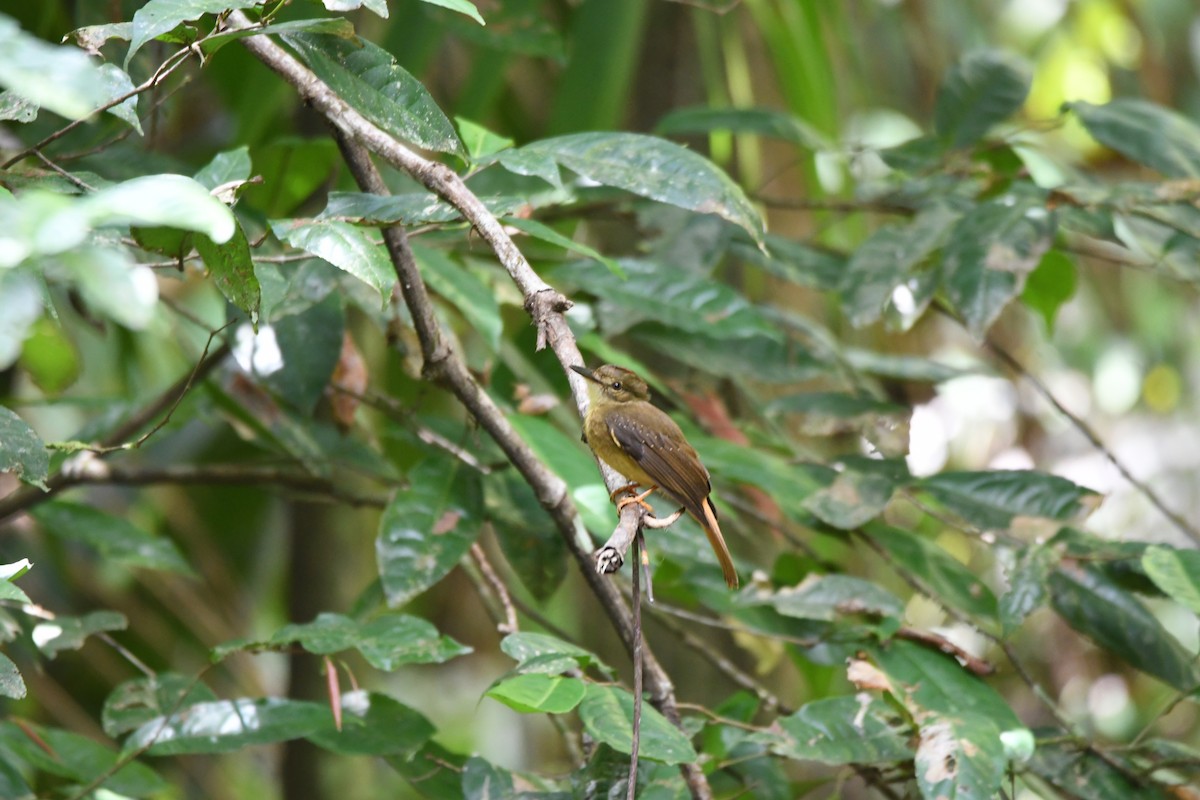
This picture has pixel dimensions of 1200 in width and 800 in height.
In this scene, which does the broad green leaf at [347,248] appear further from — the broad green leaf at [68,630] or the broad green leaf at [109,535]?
the broad green leaf at [109,535]

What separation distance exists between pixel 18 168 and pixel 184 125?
2977 millimetres

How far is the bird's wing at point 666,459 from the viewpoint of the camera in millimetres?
1894

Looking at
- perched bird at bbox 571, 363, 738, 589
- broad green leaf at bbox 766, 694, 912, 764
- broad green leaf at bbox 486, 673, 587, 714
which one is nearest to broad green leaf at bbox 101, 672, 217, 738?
broad green leaf at bbox 486, 673, 587, 714

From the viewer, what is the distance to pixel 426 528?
189 cm

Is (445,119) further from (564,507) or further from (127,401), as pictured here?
(127,401)

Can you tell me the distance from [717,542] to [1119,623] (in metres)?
0.72

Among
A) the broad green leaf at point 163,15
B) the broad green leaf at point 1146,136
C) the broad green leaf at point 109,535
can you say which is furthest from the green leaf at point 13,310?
the broad green leaf at point 1146,136

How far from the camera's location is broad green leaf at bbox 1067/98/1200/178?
234 centimetres

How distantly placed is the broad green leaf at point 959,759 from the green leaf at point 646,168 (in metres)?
0.72

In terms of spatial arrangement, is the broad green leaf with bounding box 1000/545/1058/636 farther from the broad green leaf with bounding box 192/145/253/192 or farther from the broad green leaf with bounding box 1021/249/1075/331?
the broad green leaf with bounding box 192/145/253/192

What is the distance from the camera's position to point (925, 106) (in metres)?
4.95

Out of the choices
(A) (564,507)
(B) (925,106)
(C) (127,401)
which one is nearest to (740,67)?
(B) (925,106)

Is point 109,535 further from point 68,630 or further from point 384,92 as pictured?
point 384,92

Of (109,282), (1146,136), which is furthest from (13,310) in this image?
(1146,136)
